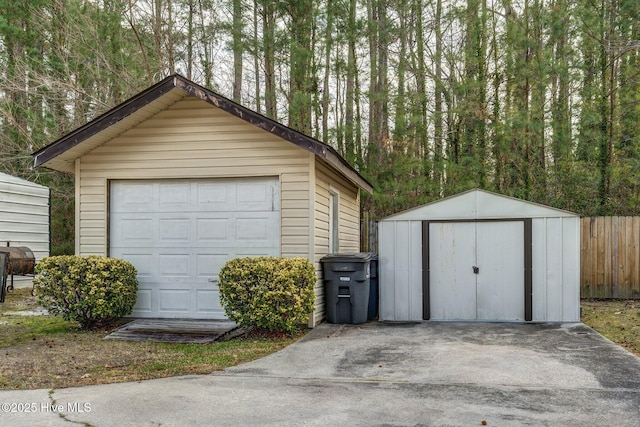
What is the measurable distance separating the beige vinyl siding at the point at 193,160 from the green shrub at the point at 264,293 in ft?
3.15

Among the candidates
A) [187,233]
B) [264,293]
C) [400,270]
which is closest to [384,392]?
[264,293]

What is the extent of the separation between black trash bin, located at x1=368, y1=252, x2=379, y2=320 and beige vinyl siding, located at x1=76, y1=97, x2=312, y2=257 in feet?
5.14

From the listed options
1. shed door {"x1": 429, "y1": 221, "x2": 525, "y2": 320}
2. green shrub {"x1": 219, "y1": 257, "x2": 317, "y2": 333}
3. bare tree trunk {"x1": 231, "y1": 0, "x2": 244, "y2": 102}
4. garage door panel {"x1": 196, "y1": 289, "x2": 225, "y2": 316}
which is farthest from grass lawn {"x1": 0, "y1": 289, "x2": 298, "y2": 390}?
bare tree trunk {"x1": 231, "y1": 0, "x2": 244, "y2": 102}

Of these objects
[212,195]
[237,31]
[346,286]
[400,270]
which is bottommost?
[346,286]

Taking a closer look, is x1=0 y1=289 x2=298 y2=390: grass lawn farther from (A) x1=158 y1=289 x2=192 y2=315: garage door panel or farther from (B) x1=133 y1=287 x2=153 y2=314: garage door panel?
(A) x1=158 y1=289 x2=192 y2=315: garage door panel

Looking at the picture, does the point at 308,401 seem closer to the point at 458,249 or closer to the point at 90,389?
the point at 90,389

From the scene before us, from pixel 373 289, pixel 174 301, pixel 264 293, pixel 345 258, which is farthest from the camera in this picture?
pixel 373 289

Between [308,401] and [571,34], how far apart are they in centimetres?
1300

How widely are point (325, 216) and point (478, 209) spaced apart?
2573mm

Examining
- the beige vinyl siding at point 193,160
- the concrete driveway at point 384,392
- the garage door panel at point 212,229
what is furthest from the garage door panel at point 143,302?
the concrete driveway at point 384,392

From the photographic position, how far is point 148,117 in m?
8.93

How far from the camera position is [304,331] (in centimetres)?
822

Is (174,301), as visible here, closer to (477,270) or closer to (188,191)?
(188,191)

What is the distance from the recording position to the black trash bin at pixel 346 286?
8758 millimetres
